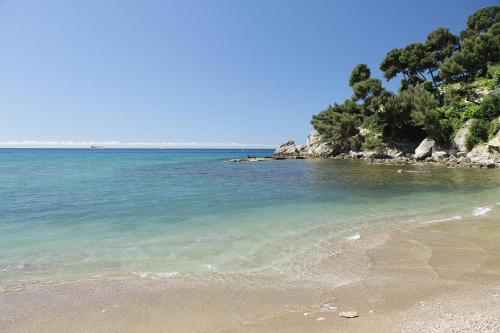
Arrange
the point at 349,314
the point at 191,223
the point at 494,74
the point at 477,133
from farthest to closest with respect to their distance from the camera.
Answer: the point at 494,74, the point at 477,133, the point at 191,223, the point at 349,314

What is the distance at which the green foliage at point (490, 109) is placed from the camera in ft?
160

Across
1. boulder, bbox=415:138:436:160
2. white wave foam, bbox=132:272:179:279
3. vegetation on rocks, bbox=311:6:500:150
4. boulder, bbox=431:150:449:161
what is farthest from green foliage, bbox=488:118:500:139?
white wave foam, bbox=132:272:179:279

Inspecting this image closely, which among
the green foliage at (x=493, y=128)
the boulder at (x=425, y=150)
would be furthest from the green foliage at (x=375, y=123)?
the green foliage at (x=493, y=128)

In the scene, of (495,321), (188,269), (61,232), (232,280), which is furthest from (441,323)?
(61,232)

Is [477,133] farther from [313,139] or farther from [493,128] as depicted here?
[313,139]

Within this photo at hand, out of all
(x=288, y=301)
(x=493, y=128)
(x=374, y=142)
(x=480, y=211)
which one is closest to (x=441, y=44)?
(x=374, y=142)

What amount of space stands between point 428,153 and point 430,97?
11211 millimetres

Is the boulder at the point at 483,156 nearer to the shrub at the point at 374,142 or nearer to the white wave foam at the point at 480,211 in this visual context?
the shrub at the point at 374,142

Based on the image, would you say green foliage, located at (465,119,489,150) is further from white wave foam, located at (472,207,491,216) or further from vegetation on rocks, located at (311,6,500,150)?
white wave foam, located at (472,207,491,216)

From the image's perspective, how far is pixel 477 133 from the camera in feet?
162

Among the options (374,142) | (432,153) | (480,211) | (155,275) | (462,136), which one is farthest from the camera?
(374,142)

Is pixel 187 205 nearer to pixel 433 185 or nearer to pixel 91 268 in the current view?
pixel 91 268

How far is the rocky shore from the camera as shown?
4553 centimetres

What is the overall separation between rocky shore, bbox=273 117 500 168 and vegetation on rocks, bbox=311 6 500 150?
3.83ft
